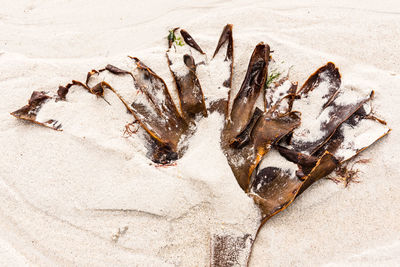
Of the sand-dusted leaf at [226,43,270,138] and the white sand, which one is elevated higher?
the sand-dusted leaf at [226,43,270,138]

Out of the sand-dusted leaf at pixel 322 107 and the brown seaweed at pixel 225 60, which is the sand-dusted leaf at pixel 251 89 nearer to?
the brown seaweed at pixel 225 60

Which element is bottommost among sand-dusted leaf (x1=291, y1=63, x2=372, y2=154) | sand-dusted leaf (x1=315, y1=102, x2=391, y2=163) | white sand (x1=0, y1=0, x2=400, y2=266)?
white sand (x1=0, y1=0, x2=400, y2=266)

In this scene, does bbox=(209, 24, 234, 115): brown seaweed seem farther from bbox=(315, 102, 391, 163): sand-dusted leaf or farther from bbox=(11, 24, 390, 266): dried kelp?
bbox=(315, 102, 391, 163): sand-dusted leaf

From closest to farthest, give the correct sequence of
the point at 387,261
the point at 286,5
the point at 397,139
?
1. the point at 387,261
2. the point at 397,139
3. the point at 286,5

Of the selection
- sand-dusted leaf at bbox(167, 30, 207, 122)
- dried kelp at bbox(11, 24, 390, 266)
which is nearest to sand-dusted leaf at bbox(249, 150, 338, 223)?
dried kelp at bbox(11, 24, 390, 266)

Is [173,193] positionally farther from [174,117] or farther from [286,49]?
[286,49]

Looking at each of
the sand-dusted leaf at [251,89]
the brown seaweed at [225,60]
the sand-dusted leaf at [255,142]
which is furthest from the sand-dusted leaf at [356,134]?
the brown seaweed at [225,60]

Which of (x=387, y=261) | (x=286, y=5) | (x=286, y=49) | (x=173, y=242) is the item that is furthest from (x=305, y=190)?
(x=286, y=5)

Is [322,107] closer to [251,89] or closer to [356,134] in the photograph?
[356,134]
